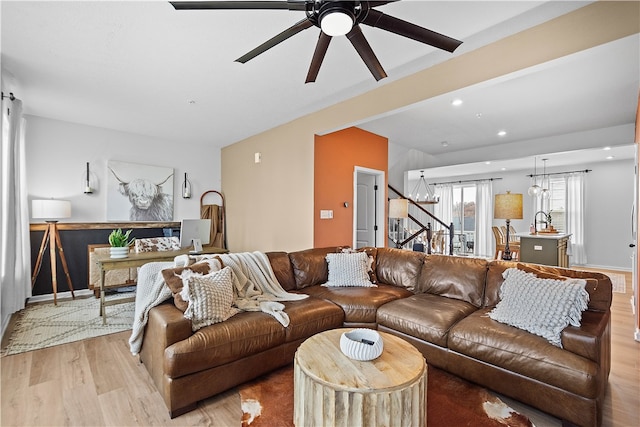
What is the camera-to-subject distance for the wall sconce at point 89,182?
4766 millimetres

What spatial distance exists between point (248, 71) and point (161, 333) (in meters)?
2.50

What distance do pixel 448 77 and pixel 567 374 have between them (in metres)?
2.51

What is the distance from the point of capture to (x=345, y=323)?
9.18 feet

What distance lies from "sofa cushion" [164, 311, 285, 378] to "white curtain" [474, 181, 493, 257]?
8634 mm

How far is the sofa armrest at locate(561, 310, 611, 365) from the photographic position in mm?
1774

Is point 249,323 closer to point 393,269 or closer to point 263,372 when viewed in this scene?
point 263,372

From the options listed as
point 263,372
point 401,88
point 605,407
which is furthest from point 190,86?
point 605,407

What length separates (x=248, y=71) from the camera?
299 centimetres

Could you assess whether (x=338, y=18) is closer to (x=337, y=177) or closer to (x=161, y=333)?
(x=161, y=333)

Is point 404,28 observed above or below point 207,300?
above

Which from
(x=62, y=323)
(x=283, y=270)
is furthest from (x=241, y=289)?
(x=62, y=323)

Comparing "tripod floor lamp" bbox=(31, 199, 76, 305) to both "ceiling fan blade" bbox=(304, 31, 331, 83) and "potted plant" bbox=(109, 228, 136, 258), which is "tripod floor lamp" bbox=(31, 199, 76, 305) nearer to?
"potted plant" bbox=(109, 228, 136, 258)

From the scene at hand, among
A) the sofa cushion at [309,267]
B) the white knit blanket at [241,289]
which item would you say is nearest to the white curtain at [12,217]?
the white knit blanket at [241,289]

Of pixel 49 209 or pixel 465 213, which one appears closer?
pixel 49 209
